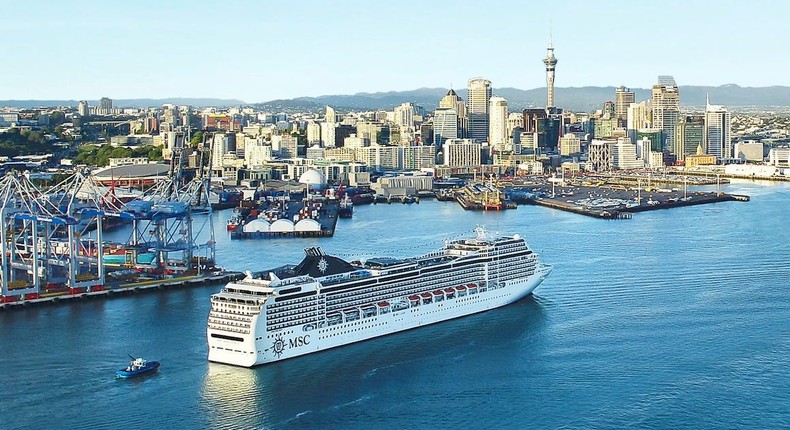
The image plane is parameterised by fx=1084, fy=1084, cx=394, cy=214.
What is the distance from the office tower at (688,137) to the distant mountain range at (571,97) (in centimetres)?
6919

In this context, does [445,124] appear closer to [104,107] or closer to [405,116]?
[405,116]

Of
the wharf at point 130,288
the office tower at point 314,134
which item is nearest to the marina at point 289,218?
the wharf at point 130,288

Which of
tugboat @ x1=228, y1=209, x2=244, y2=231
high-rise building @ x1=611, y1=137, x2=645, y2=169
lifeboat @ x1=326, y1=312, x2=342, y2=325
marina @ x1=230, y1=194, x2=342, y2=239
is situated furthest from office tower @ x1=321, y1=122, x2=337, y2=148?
lifeboat @ x1=326, y1=312, x2=342, y2=325

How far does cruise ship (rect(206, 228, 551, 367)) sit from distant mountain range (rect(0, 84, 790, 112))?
98.8 metres

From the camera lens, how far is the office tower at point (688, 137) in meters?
45.4

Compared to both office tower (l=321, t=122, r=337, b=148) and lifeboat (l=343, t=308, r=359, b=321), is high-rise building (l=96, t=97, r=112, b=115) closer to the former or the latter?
office tower (l=321, t=122, r=337, b=148)

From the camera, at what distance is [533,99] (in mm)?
132375

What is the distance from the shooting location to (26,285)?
1302cm

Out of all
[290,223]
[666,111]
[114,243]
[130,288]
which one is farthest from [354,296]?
[666,111]

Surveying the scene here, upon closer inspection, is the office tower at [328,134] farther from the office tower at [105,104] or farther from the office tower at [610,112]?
the office tower at [105,104]

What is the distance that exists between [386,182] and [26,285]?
18194 mm

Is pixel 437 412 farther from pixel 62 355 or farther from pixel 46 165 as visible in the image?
pixel 46 165

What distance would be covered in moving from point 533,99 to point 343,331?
124 meters

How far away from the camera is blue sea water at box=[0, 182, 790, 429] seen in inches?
332
